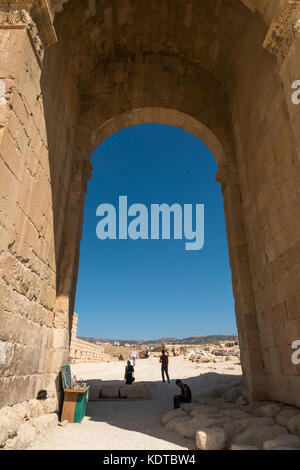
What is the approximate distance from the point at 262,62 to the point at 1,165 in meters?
5.61

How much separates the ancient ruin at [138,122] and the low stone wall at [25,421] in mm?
194

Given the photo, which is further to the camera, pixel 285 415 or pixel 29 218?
pixel 29 218

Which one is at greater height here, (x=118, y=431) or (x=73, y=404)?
(x=73, y=404)

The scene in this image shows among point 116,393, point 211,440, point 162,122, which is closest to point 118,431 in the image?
point 211,440

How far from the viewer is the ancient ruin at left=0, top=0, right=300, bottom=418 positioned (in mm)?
4184

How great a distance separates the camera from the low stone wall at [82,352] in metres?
23.0

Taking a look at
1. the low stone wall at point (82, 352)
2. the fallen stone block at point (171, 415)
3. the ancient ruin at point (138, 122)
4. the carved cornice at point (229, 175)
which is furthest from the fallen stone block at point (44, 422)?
the low stone wall at point (82, 352)

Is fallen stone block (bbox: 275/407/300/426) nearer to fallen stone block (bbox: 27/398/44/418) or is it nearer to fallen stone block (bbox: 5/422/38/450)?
fallen stone block (bbox: 5/422/38/450)

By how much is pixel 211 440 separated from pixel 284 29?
5.97 metres

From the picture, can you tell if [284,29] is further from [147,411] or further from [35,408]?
[147,411]

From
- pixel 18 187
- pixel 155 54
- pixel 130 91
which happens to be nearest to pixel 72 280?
pixel 18 187

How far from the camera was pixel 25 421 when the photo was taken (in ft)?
13.5

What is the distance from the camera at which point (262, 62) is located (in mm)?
6082

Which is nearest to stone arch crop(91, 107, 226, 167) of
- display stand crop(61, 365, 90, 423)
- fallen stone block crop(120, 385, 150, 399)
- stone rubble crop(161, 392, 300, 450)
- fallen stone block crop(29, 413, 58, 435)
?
stone rubble crop(161, 392, 300, 450)
